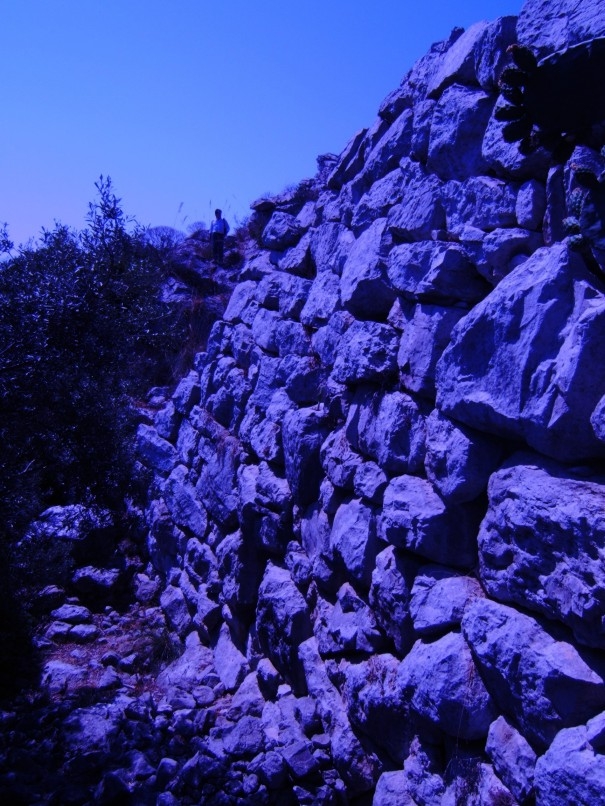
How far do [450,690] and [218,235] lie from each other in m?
8.77

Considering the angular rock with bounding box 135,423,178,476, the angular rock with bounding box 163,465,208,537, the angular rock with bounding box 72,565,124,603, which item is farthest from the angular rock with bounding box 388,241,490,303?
the angular rock with bounding box 72,565,124,603

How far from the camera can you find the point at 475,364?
3561mm

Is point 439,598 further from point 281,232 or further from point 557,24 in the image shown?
point 281,232

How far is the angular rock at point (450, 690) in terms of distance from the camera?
3297mm

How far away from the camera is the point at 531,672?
115 inches

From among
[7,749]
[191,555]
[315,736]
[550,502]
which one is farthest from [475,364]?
[191,555]

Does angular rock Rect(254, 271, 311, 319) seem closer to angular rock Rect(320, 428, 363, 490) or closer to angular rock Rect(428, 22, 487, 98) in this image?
angular rock Rect(320, 428, 363, 490)

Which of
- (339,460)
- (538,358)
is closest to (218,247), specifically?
(339,460)

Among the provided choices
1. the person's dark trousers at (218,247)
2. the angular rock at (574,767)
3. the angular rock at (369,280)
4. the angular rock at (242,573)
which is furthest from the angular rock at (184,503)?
the angular rock at (574,767)

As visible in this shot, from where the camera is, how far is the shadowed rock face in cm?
297

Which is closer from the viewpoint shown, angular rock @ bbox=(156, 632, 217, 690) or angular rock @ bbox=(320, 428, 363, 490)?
angular rock @ bbox=(320, 428, 363, 490)

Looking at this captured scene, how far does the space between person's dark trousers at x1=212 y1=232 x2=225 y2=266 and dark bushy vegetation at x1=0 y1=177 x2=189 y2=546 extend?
5094 millimetres

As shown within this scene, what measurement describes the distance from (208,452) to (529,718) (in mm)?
5226

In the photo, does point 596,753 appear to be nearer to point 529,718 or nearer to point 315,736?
point 529,718
